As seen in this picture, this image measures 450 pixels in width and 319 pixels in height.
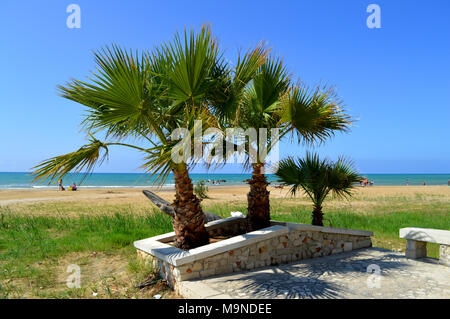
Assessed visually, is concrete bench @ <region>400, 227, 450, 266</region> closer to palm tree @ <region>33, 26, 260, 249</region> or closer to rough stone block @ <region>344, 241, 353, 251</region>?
rough stone block @ <region>344, 241, 353, 251</region>

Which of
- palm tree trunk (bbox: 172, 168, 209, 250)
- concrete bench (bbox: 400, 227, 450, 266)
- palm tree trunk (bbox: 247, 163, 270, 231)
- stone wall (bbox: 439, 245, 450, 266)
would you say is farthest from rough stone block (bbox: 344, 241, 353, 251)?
palm tree trunk (bbox: 172, 168, 209, 250)

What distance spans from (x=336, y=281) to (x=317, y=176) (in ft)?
10.4

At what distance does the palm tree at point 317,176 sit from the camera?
7.54 meters

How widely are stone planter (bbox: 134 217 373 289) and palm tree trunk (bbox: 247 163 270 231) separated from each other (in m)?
0.60

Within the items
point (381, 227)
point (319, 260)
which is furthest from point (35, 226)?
point (381, 227)

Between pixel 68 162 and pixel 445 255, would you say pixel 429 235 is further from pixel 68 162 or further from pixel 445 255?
pixel 68 162

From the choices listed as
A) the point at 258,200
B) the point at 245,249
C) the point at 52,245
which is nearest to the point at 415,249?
the point at 258,200

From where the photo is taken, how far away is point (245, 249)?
18.8ft

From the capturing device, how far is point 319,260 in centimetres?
648

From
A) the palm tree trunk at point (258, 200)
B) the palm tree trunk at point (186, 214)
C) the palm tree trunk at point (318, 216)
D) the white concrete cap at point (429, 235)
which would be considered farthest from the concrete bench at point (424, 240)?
the palm tree trunk at point (186, 214)

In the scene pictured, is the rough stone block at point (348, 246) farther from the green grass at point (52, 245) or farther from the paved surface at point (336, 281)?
the green grass at point (52, 245)

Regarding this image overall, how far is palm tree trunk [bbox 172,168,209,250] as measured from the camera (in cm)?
583

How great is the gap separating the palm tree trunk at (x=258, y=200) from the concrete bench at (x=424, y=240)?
2978 millimetres
